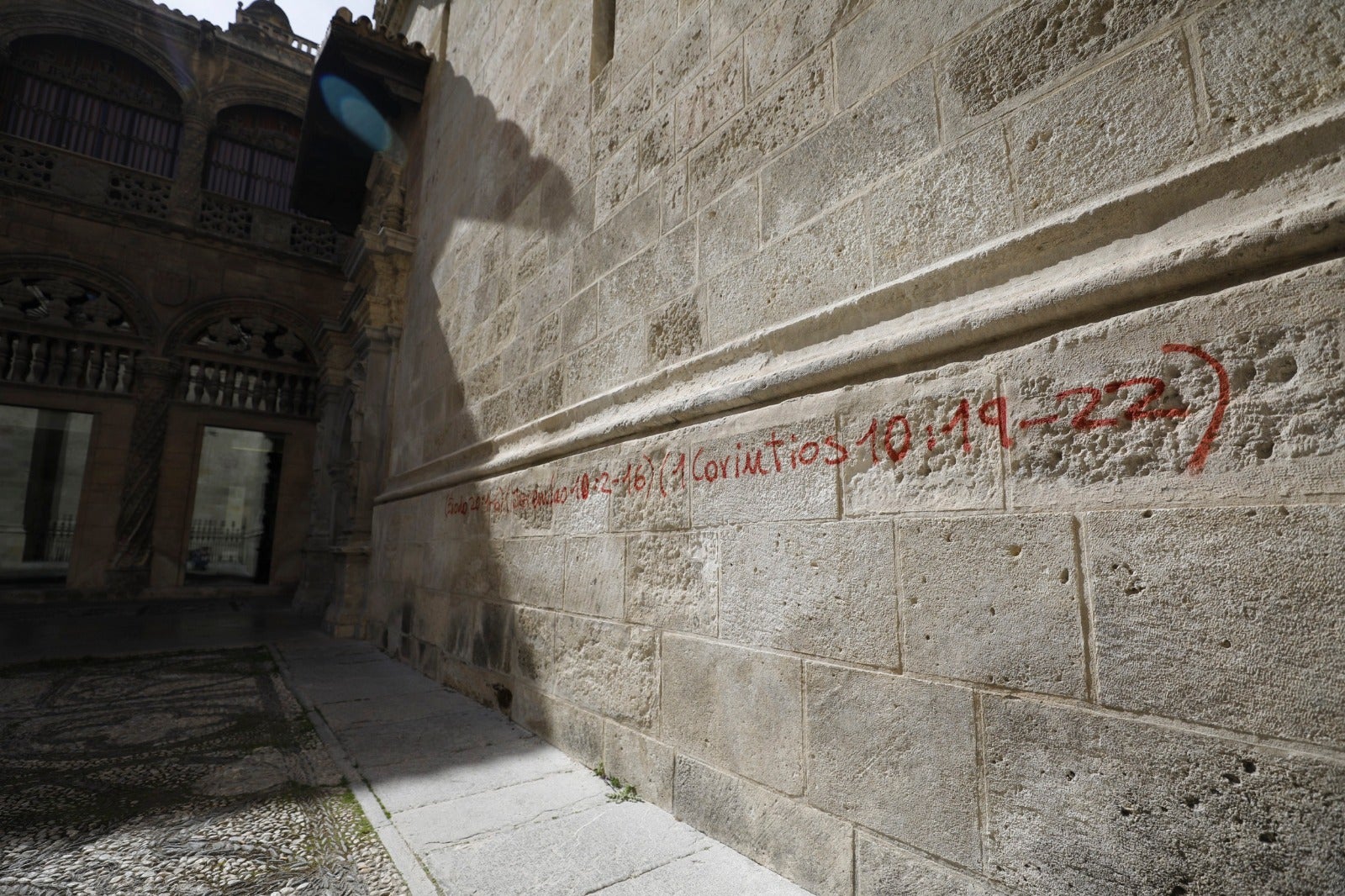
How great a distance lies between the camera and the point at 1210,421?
1182 mm

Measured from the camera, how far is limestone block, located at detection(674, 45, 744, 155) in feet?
8.07

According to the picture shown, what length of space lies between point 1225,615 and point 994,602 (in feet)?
1.30

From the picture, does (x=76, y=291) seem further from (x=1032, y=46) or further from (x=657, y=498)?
(x=1032, y=46)

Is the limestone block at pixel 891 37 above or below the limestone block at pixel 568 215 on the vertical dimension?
below

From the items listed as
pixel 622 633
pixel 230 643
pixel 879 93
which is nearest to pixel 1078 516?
pixel 879 93

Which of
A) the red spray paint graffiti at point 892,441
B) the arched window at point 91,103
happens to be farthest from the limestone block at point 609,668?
the arched window at point 91,103

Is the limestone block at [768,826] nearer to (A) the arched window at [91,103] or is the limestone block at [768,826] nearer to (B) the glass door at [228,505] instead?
(A) the arched window at [91,103]

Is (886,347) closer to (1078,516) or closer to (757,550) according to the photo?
(1078,516)

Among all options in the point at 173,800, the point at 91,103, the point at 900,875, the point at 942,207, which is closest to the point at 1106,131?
the point at 942,207

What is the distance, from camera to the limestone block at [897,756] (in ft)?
4.70

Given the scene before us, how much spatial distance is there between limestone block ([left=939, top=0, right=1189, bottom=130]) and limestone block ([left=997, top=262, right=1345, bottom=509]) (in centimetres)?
66

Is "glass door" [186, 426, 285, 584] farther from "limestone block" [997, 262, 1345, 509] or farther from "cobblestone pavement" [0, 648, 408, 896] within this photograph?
"limestone block" [997, 262, 1345, 509]

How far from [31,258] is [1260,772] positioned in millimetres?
12941

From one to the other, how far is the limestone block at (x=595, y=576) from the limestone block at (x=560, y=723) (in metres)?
0.45
